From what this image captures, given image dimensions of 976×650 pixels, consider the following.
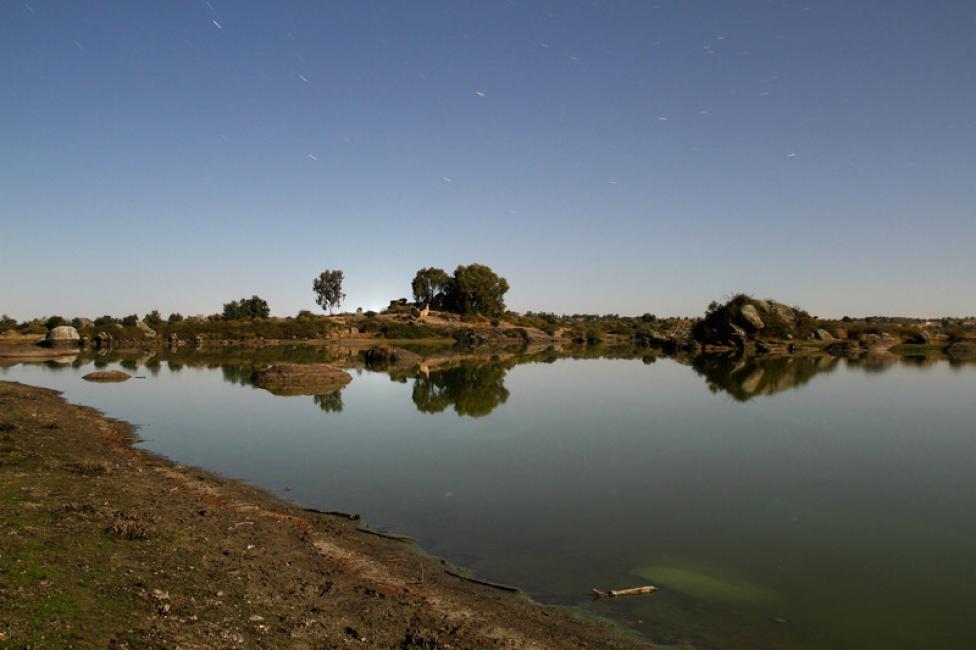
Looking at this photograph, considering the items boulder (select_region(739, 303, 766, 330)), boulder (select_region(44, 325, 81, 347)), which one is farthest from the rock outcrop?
boulder (select_region(44, 325, 81, 347))

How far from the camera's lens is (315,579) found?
8.39 meters

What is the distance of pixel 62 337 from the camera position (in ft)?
235

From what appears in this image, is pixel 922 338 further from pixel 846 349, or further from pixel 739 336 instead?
pixel 739 336

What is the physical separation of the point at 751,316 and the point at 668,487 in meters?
68.1

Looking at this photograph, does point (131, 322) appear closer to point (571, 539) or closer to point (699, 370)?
point (699, 370)

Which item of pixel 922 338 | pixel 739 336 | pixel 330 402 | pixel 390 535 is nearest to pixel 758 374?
pixel 330 402

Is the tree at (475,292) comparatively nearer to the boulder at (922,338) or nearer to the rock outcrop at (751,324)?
the rock outcrop at (751,324)

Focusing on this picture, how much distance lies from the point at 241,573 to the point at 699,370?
44091 mm

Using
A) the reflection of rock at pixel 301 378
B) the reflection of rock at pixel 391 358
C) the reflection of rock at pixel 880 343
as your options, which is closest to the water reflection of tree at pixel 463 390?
the reflection of rock at pixel 301 378

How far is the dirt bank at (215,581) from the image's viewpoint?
20.2 ft

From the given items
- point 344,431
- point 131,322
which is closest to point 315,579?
point 344,431

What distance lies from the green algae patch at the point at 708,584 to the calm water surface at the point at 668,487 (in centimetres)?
3

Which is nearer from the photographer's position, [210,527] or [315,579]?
[315,579]

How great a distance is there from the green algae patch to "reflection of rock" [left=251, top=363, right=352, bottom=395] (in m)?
27.2
